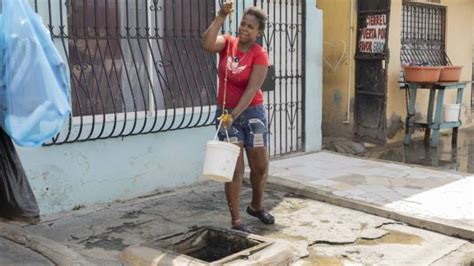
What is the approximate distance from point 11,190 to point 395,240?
9.69ft

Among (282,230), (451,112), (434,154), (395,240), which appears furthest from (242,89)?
(451,112)

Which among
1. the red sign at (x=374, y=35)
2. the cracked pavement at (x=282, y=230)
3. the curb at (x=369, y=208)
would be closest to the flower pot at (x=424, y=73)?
the red sign at (x=374, y=35)

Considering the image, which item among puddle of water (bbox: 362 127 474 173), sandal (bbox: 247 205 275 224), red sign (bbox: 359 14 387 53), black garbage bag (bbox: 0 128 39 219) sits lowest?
puddle of water (bbox: 362 127 474 173)

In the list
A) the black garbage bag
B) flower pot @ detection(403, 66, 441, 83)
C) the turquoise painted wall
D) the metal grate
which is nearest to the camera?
the black garbage bag

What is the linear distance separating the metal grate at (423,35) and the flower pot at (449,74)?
819 mm

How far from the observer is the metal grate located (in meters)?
9.78

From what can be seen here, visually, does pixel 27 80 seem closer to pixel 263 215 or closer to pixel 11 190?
pixel 11 190

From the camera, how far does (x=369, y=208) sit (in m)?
5.30

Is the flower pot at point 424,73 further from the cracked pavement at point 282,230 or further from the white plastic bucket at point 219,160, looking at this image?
the white plastic bucket at point 219,160

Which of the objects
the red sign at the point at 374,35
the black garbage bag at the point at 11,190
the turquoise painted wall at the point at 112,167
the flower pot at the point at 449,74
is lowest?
the turquoise painted wall at the point at 112,167

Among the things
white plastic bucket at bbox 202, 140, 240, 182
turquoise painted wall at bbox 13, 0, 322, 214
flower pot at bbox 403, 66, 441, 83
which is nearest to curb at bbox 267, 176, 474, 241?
turquoise painted wall at bbox 13, 0, 322, 214

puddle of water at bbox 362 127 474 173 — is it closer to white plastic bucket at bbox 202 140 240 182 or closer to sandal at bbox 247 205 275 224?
sandal at bbox 247 205 275 224

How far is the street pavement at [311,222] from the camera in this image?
163 inches

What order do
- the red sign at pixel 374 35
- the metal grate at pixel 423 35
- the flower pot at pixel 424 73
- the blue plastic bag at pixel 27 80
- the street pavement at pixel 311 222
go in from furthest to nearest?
the metal grate at pixel 423 35
the flower pot at pixel 424 73
the red sign at pixel 374 35
the street pavement at pixel 311 222
the blue plastic bag at pixel 27 80
